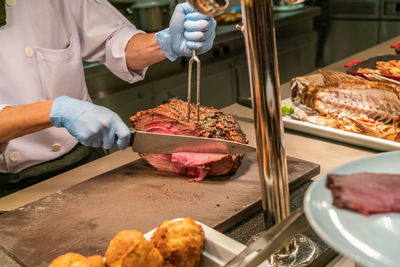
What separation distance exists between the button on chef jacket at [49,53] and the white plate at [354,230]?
55.9 inches

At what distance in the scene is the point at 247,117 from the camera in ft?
6.69

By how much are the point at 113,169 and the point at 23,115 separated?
37 centimetres

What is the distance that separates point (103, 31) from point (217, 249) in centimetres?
146

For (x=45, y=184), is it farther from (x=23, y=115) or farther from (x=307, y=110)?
(x=307, y=110)

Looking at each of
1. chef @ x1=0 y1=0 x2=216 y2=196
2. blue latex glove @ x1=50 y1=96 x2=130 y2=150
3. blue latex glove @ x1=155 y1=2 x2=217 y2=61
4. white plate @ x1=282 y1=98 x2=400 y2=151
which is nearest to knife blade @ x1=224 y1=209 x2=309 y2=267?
blue latex glove @ x1=50 y1=96 x2=130 y2=150

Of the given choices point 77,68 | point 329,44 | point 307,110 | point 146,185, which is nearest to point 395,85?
point 307,110

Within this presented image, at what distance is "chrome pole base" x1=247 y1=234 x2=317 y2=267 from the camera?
92cm

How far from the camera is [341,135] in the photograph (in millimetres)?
→ 1686

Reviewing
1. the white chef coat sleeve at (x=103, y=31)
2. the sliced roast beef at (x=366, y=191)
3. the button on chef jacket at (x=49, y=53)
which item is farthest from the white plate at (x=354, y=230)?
the white chef coat sleeve at (x=103, y=31)

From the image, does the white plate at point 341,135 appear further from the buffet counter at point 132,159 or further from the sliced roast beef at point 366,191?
the sliced roast beef at point 366,191

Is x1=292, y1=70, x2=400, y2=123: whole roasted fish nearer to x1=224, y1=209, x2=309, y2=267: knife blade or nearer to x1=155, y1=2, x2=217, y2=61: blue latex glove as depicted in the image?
x1=155, y1=2, x2=217, y2=61: blue latex glove

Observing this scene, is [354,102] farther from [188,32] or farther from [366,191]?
[366,191]

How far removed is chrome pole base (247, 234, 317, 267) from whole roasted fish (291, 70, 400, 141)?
79cm

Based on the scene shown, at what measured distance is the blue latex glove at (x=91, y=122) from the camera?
4.60 feet
